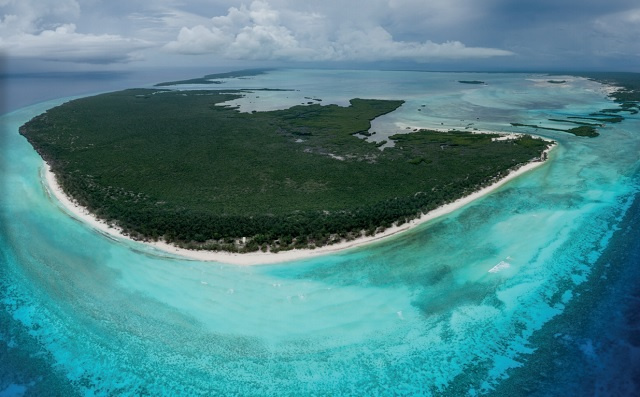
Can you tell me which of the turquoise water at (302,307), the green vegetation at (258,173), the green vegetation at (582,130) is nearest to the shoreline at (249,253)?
the green vegetation at (258,173)

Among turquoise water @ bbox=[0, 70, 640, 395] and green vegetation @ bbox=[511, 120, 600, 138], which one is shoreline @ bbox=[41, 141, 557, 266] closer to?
turquoise water @ bbox=[0, 70, 640, 395]

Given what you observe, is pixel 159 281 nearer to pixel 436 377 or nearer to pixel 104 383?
pixel 104 383

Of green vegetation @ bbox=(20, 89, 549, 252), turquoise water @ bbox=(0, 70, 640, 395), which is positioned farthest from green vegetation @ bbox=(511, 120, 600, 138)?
turquoise water @ bbox=(0, 70, 640, 395)

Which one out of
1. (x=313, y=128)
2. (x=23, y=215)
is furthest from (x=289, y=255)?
(x=313, y=128)

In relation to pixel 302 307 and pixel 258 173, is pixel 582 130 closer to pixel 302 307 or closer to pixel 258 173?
pixel 258 173

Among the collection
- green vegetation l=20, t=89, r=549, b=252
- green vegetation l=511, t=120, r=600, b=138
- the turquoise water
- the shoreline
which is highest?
green vegetation l=511, t=120, r=600, b=138

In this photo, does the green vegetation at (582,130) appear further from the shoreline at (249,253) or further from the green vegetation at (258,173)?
the shoreline at (249,253)

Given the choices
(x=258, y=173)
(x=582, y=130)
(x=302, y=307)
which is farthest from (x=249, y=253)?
(x=582, y=130)
